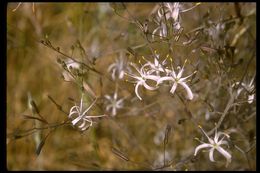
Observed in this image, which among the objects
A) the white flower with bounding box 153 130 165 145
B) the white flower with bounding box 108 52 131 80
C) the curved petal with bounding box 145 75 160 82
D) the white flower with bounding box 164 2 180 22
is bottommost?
the white flower with bounding box 153 130 165 145

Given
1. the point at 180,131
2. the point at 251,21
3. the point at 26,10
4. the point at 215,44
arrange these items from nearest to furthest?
1. the point at 215,44
2. the point at 251,21
3. the point at 180,131
4. the point at 26,10

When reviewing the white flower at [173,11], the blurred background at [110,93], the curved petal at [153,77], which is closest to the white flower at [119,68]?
the blurred background at [110,93]

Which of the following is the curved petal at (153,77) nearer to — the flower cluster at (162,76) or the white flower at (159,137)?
the flower cluster at (162,76)

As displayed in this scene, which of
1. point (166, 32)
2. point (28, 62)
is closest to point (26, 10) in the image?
point (28, 62)

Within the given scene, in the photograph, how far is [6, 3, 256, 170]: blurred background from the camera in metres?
2.06

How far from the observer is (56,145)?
3334mm

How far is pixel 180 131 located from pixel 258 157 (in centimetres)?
51

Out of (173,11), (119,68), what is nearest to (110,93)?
(119,68)

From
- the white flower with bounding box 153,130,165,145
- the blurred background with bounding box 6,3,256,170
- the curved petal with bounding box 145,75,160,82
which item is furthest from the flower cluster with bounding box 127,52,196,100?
the white flower with bounding box 153,130,165,145

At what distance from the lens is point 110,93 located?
2342 mm

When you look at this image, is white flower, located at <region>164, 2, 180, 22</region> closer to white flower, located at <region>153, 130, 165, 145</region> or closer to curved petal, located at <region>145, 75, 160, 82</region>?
curved petal, located at <region>145, 75, 160, 82</region>

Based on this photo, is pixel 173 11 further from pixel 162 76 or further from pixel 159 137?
pixel 159 137
